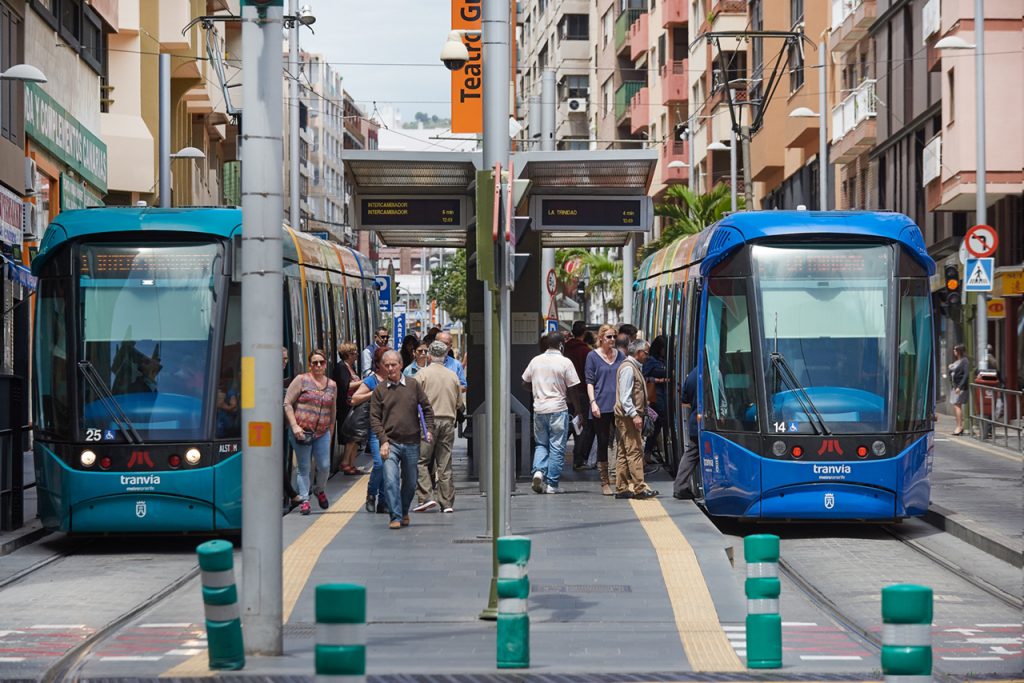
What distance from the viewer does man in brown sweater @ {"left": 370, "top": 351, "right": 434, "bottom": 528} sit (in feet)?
56.4

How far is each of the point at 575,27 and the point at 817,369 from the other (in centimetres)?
8271

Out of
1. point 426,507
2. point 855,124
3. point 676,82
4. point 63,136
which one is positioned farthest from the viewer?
point 676,82

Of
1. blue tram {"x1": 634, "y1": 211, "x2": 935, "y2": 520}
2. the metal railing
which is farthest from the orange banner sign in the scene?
blue tram {"x1": 634, "y1": 211, "x2": 935, "y2": 520}

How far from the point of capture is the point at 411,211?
2067 cm

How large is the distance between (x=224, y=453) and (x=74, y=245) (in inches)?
90.5

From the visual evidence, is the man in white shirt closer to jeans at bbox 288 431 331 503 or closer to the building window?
jeans at bbox 288 431 331 503

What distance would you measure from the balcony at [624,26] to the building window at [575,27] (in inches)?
527

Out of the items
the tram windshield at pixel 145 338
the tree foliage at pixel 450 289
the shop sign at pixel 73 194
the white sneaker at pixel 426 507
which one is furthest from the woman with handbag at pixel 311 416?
the tree foliage at pixel 450 289

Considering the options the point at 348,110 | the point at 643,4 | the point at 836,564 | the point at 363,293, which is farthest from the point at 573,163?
the point at 348,110

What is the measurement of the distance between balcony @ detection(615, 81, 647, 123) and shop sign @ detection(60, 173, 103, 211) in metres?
45.1

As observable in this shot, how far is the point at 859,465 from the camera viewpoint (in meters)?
17.4

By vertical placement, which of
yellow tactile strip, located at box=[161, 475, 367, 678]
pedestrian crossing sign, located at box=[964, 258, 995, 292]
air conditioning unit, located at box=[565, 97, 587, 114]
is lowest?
yellow tactile strip, located at box=[161, 475, 367, 678]

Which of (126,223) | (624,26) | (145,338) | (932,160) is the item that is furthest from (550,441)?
(624,26)

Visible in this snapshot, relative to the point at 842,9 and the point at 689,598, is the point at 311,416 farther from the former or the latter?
the point at 842,9
